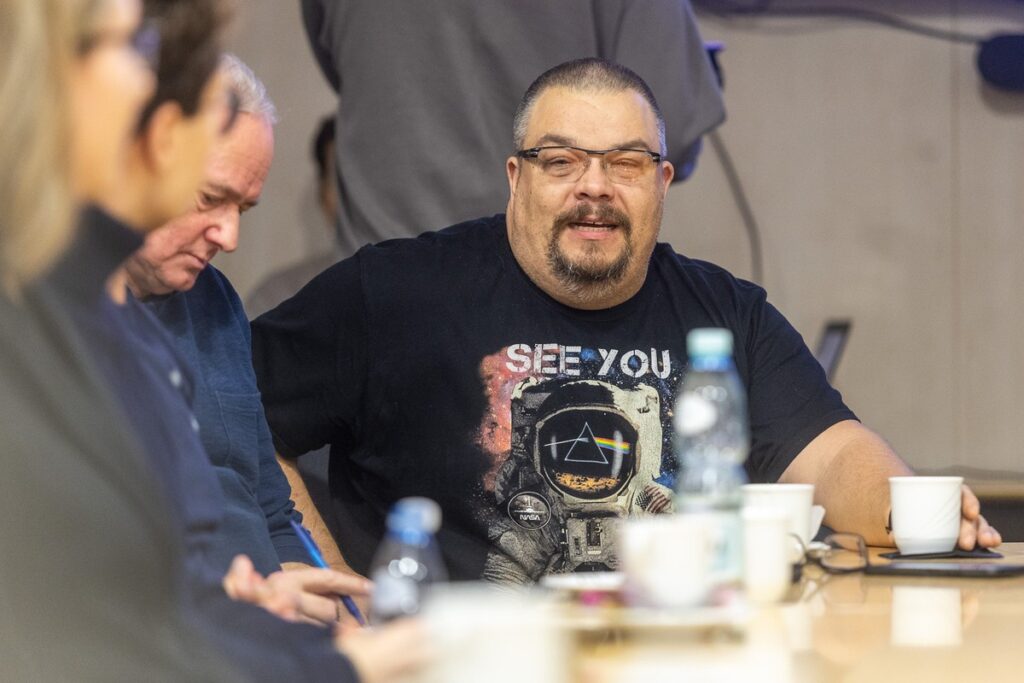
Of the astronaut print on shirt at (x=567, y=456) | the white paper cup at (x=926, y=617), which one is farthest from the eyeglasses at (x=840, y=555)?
the astronaut print on shirt at (x=567, y=456)

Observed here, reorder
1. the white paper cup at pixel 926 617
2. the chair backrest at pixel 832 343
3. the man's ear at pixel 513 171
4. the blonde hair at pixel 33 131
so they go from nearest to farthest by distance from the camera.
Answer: the blonde hair at pixel 33 131 → the white paper cup at pixel 926 617 → the man's ear at pixel 513 171 → the chair backrest at pixel 832 343

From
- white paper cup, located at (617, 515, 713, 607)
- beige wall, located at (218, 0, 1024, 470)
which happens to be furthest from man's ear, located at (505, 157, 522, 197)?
beige wall, located at (218, 0, 1024, 470)

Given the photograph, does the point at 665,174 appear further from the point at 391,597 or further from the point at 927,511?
the point at 391,597

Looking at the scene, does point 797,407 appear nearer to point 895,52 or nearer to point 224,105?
point 224,105

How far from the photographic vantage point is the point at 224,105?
974mm

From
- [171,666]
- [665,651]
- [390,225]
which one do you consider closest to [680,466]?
[390,225]

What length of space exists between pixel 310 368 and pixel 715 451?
1106mm

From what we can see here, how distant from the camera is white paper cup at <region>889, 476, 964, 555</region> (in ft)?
5.42

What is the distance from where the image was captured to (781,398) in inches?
86.3

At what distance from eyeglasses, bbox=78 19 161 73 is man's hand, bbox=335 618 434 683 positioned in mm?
384

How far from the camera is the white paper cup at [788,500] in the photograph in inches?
60.8

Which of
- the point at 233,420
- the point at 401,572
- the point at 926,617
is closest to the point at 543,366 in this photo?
the point at 233,420

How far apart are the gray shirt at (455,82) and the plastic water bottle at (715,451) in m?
1.42

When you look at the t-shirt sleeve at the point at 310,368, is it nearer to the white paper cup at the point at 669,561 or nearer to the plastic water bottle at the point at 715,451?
the plastic water bottle at the point at 715,451
